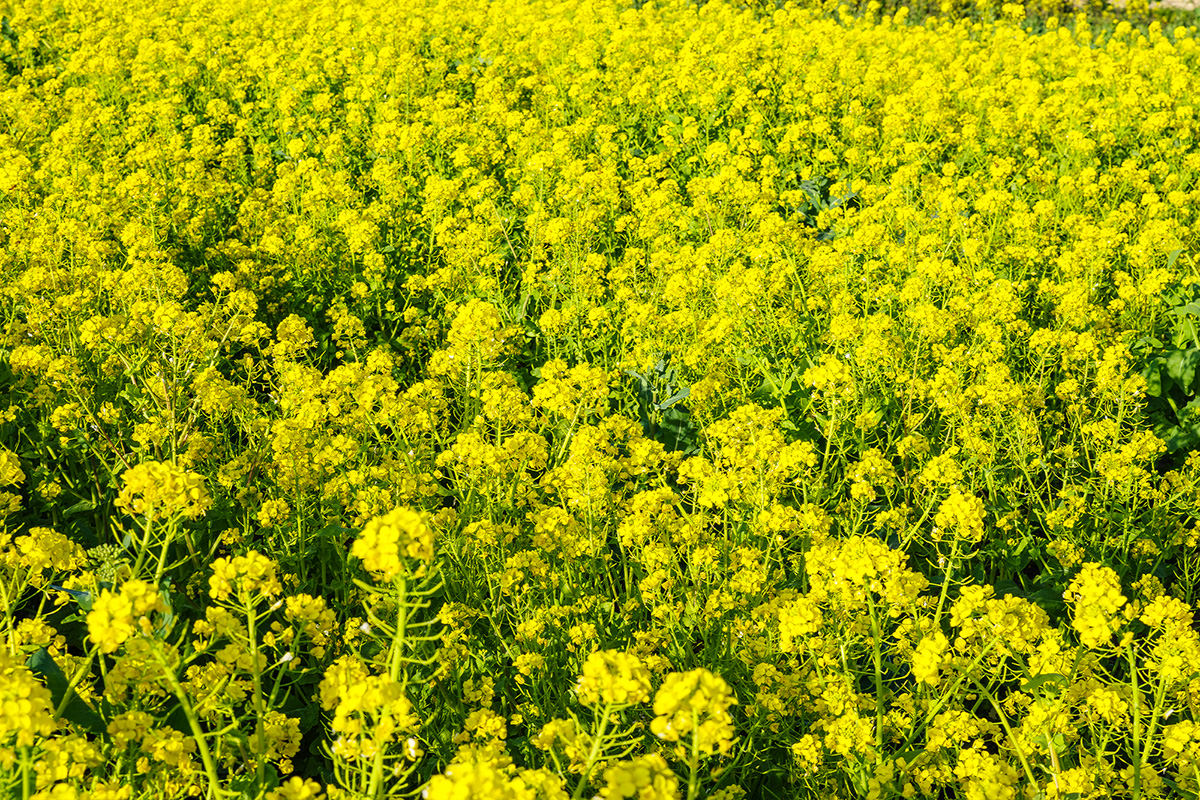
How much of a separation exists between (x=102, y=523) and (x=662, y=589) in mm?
2107

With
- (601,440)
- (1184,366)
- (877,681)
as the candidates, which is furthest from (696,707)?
(1184,366)

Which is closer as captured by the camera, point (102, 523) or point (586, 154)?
point (102, 523)

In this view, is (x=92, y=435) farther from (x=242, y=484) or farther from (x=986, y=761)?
(x=986, y=761)

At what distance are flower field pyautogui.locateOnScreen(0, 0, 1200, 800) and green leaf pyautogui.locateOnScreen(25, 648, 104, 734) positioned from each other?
21mm

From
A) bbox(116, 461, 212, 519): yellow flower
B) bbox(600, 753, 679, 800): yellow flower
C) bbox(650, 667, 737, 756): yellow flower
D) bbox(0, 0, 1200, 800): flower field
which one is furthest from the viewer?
bbox(0, 0, 1200, 800): flower field

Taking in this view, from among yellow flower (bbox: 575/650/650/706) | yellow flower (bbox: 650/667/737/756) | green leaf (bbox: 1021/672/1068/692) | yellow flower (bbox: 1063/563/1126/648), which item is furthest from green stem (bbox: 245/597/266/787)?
yellow flower (bbox: 1063/563/1126/648)

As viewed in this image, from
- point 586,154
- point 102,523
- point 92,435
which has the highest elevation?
point 586,154

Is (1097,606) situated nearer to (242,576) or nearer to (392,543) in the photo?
(392,543)

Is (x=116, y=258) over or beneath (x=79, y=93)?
beneath

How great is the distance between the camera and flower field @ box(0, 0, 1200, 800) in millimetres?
2447

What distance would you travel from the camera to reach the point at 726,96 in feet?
25.9

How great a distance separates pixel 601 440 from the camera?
11.8 feet

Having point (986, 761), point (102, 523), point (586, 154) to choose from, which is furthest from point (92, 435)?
point (586, 154)

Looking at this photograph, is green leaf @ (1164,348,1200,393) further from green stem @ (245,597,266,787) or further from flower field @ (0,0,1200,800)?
green stem @ (245,597,266,787)
